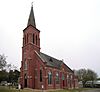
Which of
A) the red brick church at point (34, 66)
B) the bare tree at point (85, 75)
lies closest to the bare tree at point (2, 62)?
the red brick church at point (34, 66)

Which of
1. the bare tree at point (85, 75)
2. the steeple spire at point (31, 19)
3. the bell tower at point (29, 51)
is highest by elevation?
the steeple spire at point (31, 19)

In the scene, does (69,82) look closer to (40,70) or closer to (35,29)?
(40,70)

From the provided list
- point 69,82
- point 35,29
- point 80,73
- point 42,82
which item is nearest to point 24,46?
point 35,29

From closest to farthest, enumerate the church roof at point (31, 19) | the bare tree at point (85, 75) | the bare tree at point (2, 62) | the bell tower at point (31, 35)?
the bare tree at point (2, 62) < the bell tower at point (31, 35) < the church roof at point (31, 19) < the bare tree at point (85, 75)

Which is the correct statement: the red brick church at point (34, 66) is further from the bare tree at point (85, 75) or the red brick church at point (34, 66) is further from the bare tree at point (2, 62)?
the bare tree at point (85, 75)

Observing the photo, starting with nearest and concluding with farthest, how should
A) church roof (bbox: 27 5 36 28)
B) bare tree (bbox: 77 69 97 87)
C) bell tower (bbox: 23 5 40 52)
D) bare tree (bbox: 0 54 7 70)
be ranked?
bare tree (bbox: 0 54 7 70)
bell tower (bbox: 23 5 40 52)
church roof (bbox: 27 5 36 28)
bare tree (bbox: 77 69 97 87)

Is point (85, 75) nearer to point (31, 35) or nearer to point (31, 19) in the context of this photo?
point (31, 19)

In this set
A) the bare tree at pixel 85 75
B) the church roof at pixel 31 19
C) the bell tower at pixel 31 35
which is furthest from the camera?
the bare tree at pixel 85 75

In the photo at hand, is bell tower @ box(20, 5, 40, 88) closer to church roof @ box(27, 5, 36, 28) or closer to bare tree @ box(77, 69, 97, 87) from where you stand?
church roof @ box(27, 5, 36, 28)

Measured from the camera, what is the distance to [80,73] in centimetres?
11425

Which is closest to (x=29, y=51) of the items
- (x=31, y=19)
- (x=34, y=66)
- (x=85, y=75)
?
(x=34, y=66)

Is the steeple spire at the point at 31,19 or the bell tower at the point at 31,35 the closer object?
the bell tower at the point at 31,35

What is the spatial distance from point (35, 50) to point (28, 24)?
28.2 feet

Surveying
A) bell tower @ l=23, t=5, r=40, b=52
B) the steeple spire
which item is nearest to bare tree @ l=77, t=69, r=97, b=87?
bell tower @ l=23, t=5, r=40, b=52
